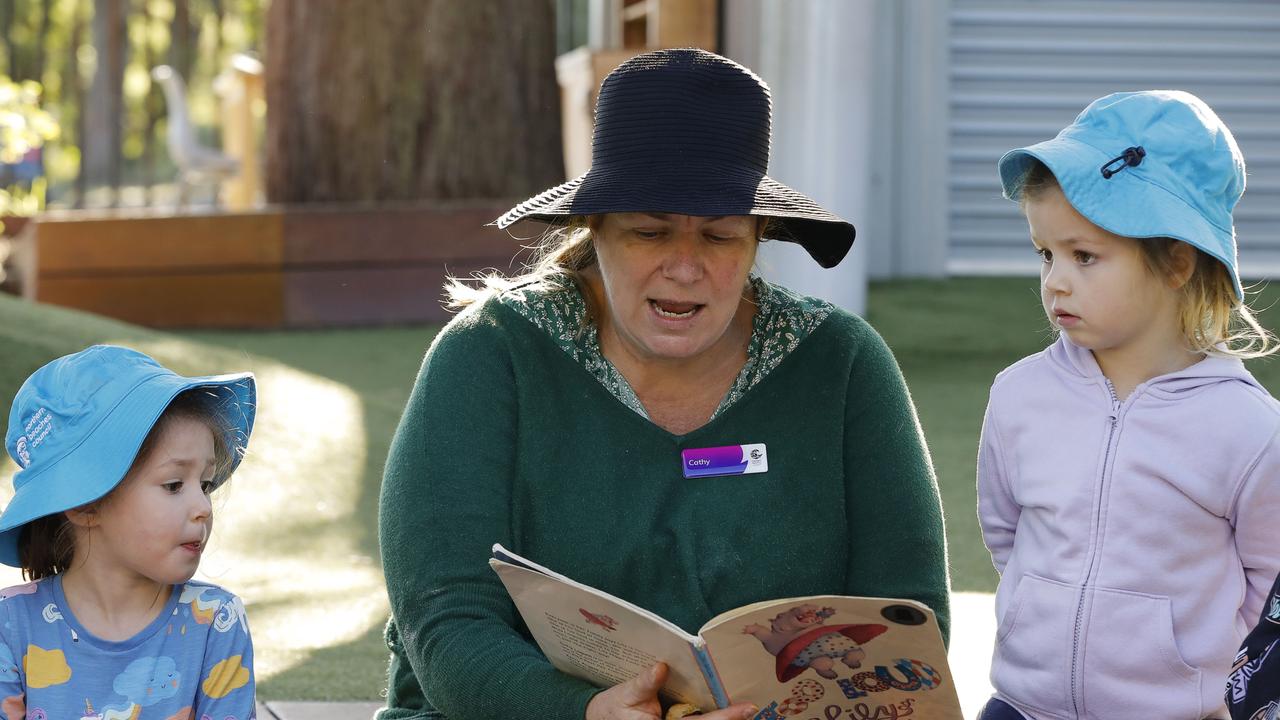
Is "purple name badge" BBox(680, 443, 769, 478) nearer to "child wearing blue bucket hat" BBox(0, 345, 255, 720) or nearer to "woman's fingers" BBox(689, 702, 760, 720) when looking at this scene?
"woman's fingers" BBox(689, 702, 760, 720)

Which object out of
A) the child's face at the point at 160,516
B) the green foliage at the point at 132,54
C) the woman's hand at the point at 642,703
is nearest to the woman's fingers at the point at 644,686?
the woman's hand at the point at 642,703

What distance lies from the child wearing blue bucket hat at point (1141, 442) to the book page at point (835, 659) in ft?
0.87

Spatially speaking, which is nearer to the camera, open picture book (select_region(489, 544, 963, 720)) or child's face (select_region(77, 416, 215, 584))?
open picture book (select_region(489, 544, 963, 720))

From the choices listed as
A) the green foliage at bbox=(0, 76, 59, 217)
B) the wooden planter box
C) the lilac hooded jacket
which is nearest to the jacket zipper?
the lilac hooded jacket

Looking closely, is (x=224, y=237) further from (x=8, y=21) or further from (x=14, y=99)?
(x=8, y=21)

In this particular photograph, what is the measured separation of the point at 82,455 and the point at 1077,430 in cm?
141

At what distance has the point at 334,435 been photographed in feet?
18.8

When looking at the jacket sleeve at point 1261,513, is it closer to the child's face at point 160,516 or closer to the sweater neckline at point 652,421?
the sweater neckline at point 652,421

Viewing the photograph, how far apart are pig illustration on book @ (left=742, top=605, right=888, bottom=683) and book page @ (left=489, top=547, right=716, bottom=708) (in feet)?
0.33

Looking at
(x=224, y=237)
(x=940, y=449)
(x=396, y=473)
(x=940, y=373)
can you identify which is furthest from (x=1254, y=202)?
(x=396, y=473)

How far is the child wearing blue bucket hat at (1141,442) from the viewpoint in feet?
7.18

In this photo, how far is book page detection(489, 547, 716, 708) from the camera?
1.92m

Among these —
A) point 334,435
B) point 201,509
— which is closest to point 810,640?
point 201,509

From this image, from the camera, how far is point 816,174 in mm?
7137
